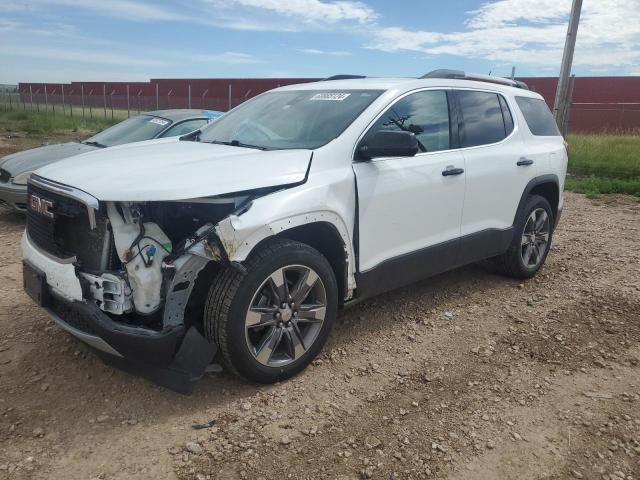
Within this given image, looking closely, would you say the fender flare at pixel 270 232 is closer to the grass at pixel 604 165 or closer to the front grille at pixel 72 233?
the front grille at pixel 72 233

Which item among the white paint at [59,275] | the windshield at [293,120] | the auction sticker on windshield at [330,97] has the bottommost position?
the white paint at [59,275]

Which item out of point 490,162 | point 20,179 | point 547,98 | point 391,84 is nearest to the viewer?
point 391,84

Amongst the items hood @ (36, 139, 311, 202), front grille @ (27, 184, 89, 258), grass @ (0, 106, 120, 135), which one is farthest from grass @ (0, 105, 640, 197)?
grass @ (0, 106, 120, 135)

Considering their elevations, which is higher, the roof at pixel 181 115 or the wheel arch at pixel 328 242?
the roof at pixel 181 115

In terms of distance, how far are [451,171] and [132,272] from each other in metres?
2.48

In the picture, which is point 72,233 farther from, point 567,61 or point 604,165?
point 604,165

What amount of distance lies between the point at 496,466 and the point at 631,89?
31068 millimetres

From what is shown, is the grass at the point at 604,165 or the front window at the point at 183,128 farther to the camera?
the grass at the point at 604,165

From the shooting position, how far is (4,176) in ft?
22.5

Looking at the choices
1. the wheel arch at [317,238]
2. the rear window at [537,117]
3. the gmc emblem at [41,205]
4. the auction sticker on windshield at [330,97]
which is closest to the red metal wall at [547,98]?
the rear window at [537,117]

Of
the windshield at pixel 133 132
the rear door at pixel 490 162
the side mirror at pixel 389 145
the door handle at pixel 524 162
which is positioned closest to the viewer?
the side mirror at pixel 389 145

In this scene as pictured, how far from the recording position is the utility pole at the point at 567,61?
11.8 meters

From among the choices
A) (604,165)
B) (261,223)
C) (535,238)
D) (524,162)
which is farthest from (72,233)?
(604,165)

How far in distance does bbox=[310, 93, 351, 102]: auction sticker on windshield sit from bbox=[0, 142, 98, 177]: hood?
13.0 feet
